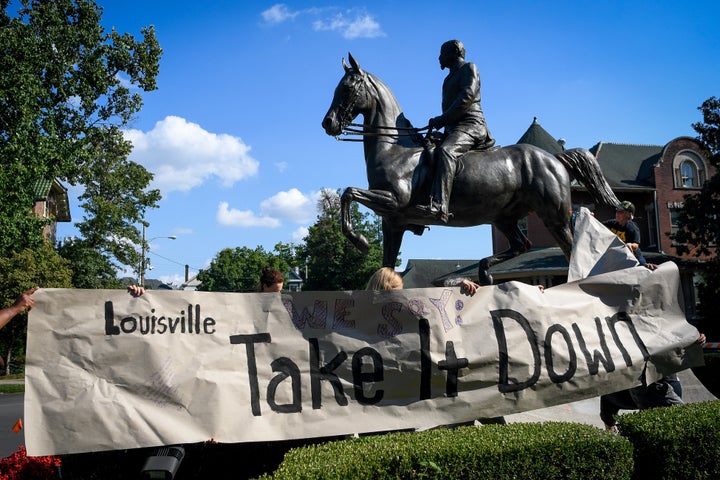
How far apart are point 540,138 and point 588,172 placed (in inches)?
1239

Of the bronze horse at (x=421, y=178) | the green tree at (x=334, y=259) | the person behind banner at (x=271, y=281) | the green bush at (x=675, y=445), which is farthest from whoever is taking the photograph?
the green tree at (x=334, y=259)

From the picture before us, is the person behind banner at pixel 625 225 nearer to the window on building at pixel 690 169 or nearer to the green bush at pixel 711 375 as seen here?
the green bush at pixel 711 375

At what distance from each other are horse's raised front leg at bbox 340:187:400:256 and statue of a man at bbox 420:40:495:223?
42 centimetres

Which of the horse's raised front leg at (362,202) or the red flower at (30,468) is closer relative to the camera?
the red flower at (30,468)

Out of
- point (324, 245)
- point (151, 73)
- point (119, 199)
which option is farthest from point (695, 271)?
point (119, 199)

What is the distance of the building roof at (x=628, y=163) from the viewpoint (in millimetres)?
38688

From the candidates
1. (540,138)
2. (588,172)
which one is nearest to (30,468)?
(588,172)

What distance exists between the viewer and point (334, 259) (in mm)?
52344

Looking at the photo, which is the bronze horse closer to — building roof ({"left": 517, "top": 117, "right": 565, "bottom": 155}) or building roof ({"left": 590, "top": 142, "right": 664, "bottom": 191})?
building roof ({"left": 517, "top": 117, "right": 565, "bottom": 155})

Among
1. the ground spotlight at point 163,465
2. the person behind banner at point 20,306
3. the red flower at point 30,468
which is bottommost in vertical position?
the red flower at point 30,468

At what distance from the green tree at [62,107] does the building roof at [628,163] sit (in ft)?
94.0

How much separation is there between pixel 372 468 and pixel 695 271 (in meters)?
38.4

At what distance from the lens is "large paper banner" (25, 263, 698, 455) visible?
13.4 ft

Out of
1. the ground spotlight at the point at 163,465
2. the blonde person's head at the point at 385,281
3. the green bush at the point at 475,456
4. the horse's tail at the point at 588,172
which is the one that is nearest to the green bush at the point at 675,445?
the green bush at the point at 475,456
